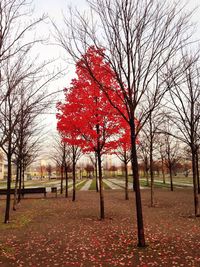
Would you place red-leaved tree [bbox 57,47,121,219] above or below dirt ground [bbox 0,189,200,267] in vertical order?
above

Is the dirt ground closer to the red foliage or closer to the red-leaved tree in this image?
the red-leaved tree

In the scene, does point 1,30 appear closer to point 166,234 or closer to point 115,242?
point 115,242

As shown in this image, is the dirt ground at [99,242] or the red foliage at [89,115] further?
the red foliage at [89,115]

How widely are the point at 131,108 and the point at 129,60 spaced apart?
149 cm

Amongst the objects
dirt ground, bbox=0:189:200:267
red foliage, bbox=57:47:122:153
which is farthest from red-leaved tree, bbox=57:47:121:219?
dirt ground, bbox=0:189:200:267

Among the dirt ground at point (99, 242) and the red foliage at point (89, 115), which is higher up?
the red foliage at point (89, 115)

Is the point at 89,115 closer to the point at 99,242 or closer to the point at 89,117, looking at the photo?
the point at 89,117

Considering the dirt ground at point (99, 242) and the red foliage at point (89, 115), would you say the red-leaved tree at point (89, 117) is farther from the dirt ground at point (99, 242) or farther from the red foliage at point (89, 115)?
the dirt ground at point (99, 242)

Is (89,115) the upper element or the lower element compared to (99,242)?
upper

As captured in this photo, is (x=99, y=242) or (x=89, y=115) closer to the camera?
(x=99, y=242)

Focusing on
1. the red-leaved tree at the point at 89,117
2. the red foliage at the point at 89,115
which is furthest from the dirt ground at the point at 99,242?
the red foliage at the point at 89,115

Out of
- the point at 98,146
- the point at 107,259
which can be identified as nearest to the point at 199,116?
the point at 98,146

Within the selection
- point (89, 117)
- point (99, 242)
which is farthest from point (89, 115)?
point (99, 242)

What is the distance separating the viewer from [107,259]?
6.77 meters
